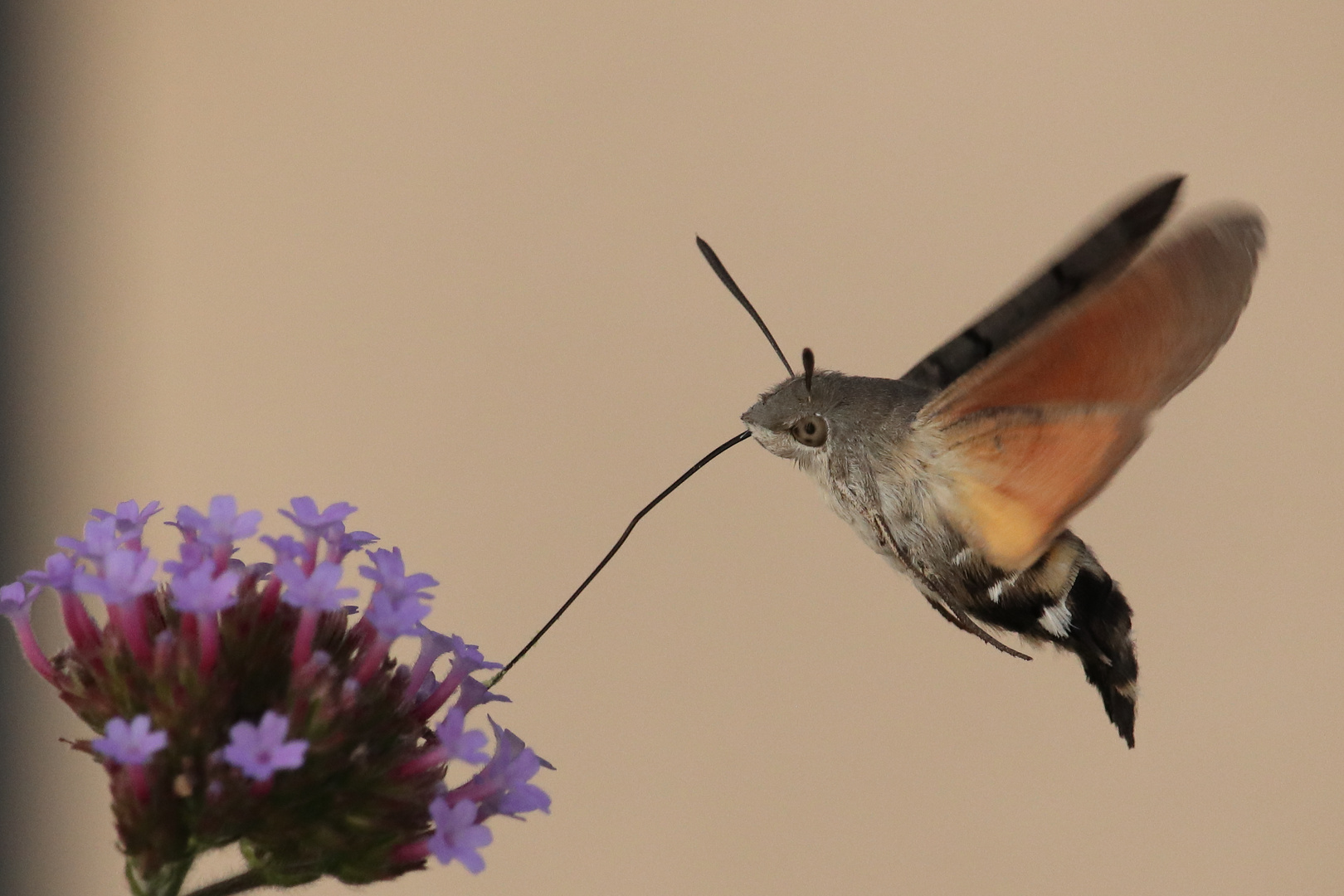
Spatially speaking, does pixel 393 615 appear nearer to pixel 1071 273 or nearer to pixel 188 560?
pixel 188 560

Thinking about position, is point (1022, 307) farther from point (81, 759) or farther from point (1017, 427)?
point (81, 759)

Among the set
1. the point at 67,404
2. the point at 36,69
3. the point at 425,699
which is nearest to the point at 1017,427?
the point at 425,699

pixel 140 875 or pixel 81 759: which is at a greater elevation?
pixel 81 759

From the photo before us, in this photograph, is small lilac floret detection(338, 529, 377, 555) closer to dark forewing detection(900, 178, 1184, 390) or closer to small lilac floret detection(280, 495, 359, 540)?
small lilac floret detection(280, 495, 359, 540)

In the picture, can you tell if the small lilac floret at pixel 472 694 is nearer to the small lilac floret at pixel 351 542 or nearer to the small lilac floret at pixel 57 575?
the small lilac floret at pixel 351 542

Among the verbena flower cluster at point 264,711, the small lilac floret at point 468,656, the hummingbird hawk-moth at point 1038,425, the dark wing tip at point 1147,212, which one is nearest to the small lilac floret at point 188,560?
the verbena flower cluster at point 264,711
